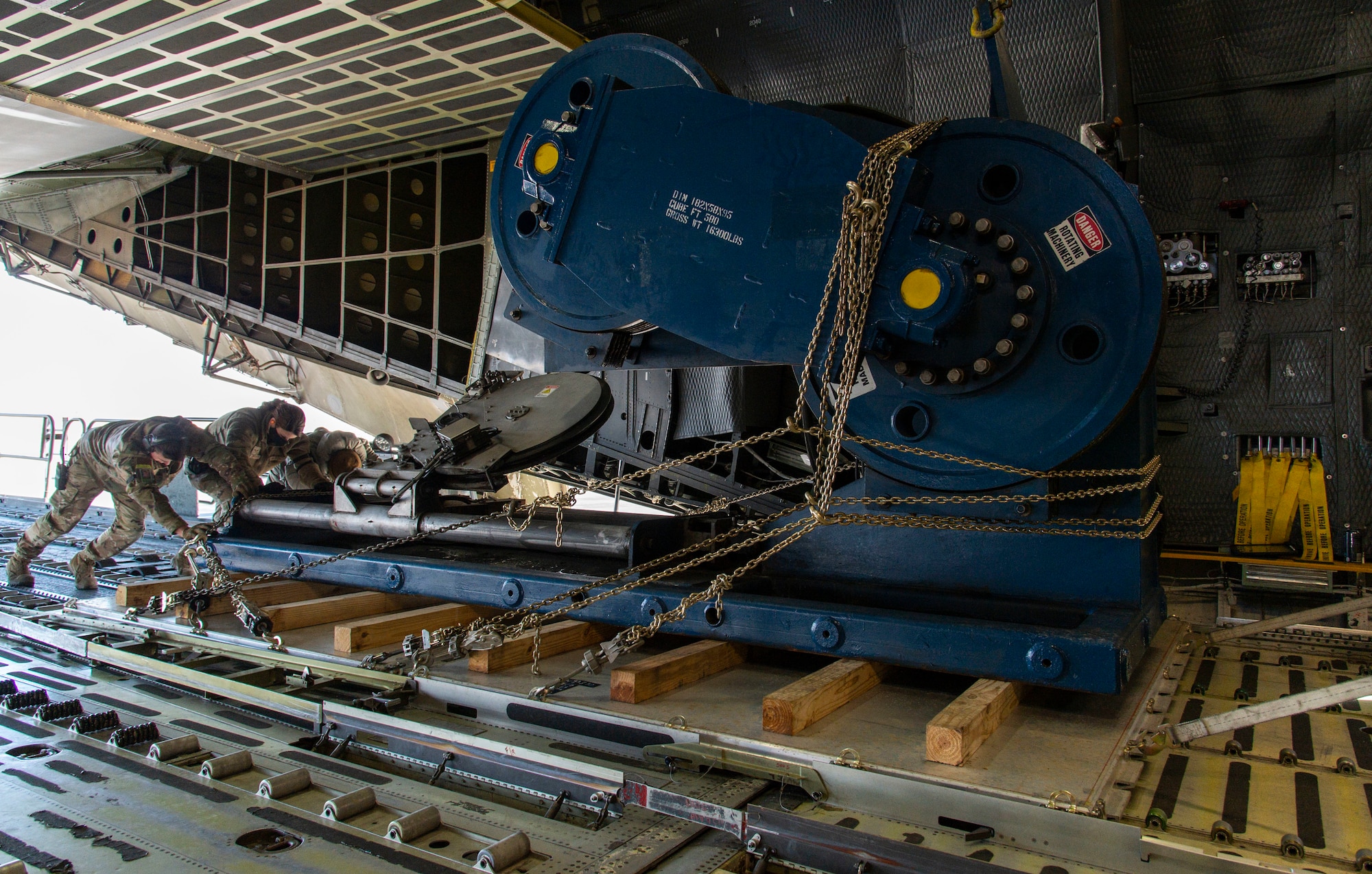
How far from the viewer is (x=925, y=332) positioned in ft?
8.65

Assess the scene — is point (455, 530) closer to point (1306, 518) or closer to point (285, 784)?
point (285, 784)

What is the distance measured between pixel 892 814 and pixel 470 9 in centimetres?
587

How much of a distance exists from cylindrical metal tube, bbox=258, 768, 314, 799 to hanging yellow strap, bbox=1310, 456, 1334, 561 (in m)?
5.12

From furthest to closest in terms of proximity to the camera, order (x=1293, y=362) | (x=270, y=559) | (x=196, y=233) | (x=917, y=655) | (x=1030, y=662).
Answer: (x=196, y=233)
(x=1293, y=362)
(x=270, y=559)
(x=917, y=655)
(x=1030, y=662)

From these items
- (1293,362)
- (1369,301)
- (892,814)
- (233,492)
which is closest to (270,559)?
(233,492)

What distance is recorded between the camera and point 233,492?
589cm

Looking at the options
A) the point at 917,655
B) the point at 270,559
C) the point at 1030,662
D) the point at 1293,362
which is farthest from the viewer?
the point at 1293,362

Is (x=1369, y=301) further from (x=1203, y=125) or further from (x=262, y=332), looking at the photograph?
(x=262, y=332)

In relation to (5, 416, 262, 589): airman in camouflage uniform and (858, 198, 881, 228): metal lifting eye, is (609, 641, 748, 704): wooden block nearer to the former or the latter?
(858, 198, 881, 228): metal lifting eye

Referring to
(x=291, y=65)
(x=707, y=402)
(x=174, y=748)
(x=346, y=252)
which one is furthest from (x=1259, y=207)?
(x=346, y=252)

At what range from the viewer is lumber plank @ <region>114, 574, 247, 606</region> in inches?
175

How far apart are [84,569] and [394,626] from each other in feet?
11.5

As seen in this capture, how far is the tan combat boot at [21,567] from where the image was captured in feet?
20.2

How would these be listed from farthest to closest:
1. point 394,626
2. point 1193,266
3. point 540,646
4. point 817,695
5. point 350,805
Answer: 1. point 1193,266
2. point 394,626
3. point 540,646
4. point 817,695
5. point 350,805
